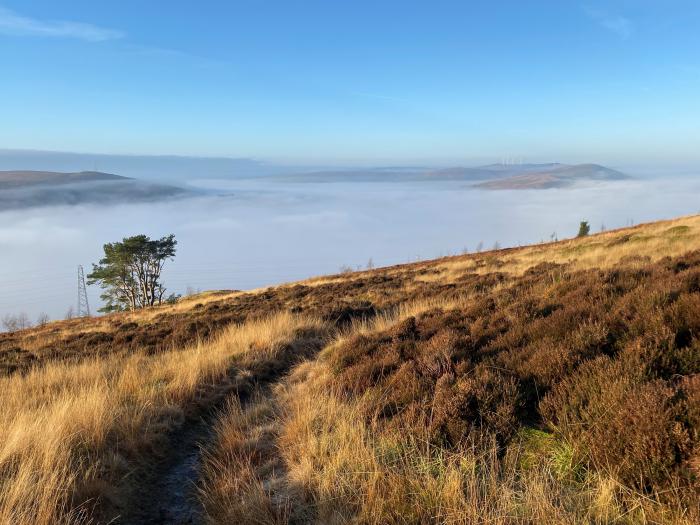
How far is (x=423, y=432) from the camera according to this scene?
3.62m

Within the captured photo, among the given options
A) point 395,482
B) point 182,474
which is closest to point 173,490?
point 182,474

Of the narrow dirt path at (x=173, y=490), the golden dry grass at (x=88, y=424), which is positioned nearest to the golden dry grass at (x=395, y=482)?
the narrow dirt path at (x=173, y=490)

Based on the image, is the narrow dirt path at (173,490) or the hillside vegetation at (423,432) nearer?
the hillside vegetation at (423,432)

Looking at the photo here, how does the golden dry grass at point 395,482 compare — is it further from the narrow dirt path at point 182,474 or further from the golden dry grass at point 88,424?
the golden dry grass at point 88,424

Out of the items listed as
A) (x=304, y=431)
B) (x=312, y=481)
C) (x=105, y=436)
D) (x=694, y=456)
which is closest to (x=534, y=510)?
(x=694, y=456)

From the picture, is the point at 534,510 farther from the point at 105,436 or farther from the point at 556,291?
the point at 556,291

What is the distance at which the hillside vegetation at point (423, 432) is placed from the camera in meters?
2.70

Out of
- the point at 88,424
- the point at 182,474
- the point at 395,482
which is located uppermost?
the point at 395,482

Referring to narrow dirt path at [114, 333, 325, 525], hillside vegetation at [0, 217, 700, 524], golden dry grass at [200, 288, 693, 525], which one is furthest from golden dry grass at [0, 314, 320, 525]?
golden dry grass at [200, 288, 693, 525]

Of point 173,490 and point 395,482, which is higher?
point 395,482

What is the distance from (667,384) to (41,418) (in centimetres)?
573

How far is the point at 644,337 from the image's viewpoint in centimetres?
401

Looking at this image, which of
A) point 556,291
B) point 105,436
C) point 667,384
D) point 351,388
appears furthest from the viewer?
point 556,291

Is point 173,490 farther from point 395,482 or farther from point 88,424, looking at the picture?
point 395,482
